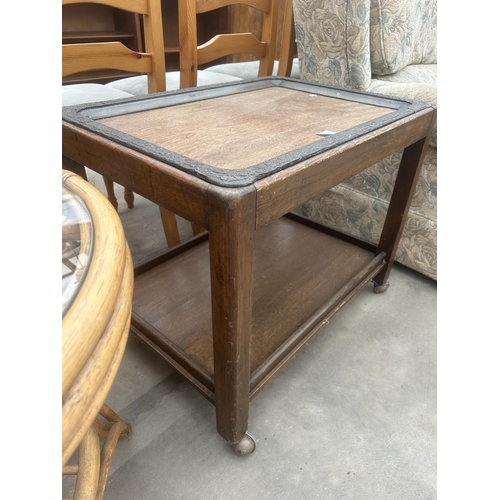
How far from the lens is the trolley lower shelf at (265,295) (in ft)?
2.68

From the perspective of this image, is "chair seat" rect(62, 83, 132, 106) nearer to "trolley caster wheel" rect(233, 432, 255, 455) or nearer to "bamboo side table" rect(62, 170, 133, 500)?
"bamboo side table" rect(62, 170, 133, 500)

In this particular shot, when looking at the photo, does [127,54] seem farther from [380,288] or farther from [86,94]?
[380,288]

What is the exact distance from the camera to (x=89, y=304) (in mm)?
246

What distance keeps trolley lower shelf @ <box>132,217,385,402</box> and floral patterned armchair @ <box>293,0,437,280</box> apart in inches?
5.9

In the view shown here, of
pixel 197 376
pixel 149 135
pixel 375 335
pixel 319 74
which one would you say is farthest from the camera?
pixel 319 74

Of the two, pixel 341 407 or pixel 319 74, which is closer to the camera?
pixel 341 407

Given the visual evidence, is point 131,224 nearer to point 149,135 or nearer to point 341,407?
point 149,135

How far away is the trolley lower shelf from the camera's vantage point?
815mm

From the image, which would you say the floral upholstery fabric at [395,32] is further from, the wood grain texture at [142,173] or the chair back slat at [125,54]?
the wood grain texture at [142,173]

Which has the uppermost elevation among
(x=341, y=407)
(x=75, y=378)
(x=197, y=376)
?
(x=75, y=378)

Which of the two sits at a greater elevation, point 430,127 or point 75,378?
point 430,127

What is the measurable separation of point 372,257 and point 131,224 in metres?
0.97
